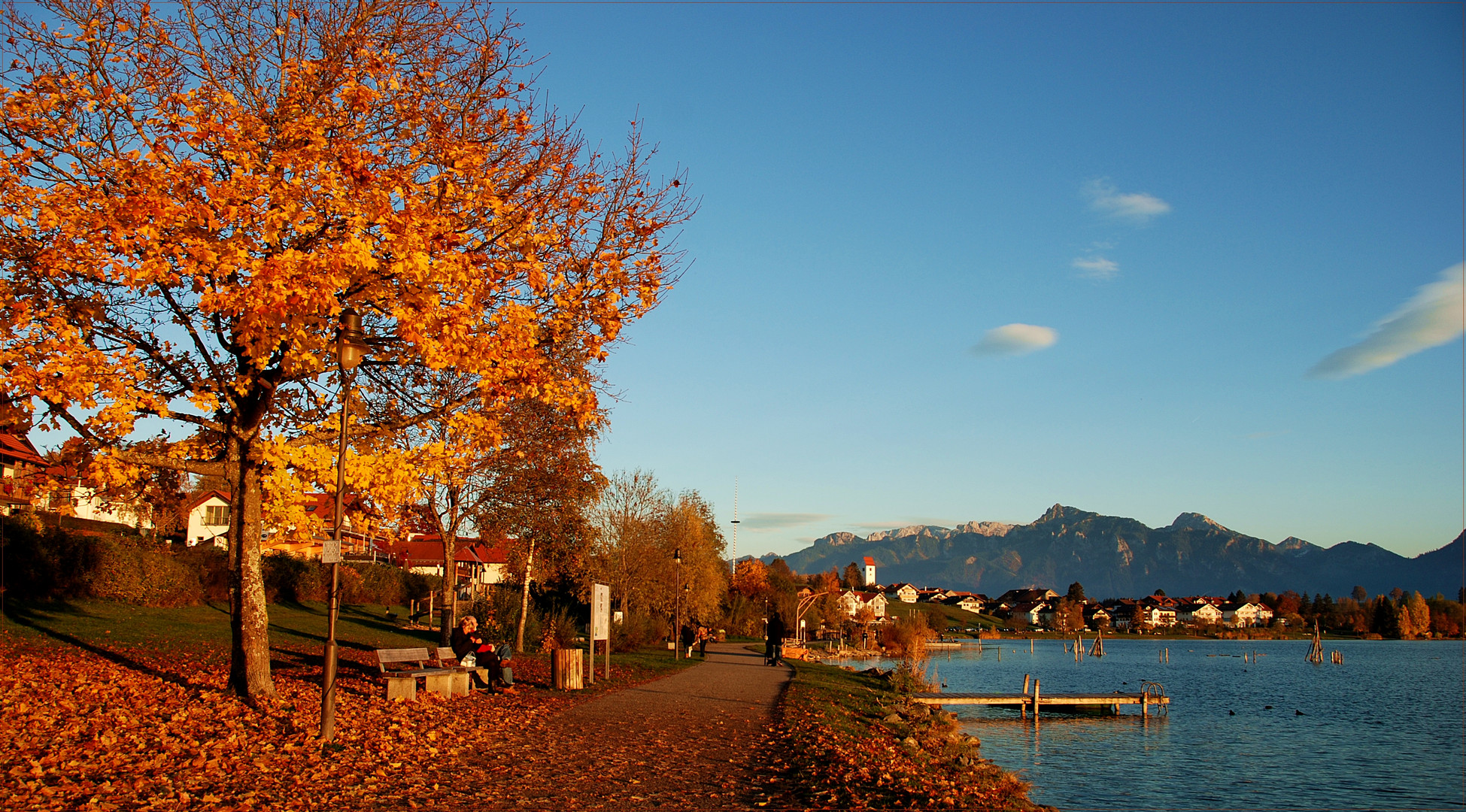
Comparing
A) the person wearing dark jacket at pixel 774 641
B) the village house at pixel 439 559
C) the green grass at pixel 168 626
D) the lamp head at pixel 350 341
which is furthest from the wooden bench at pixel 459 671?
the village house at pixel 439 559

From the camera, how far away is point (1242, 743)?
35406mm

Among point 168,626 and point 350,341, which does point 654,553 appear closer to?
point 168,626

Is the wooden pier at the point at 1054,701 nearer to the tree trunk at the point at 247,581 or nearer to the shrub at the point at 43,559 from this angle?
the tree trunk at the point at 247,581

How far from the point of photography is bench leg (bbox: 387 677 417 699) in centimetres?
1438

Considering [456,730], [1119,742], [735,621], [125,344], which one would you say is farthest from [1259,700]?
[125,344]

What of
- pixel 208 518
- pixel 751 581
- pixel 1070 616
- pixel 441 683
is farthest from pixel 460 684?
pixel 1070 616

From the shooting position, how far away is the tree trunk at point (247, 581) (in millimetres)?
12828

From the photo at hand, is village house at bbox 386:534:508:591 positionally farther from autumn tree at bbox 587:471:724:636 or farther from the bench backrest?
the bench backrest

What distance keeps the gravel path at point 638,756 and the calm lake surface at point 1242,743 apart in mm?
9782

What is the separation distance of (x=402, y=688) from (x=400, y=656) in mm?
1692

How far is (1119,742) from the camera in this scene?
110 ft

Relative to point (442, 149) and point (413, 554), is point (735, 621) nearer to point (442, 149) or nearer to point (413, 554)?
point (413, 554)

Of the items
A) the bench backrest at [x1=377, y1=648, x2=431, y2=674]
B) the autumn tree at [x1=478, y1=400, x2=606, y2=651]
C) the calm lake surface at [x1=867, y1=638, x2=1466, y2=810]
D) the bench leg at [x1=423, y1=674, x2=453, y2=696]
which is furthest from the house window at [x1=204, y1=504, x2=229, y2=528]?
the bench leg at [x1=423, y1=674, x2=453, y2=696]

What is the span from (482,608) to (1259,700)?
49.0 metres
